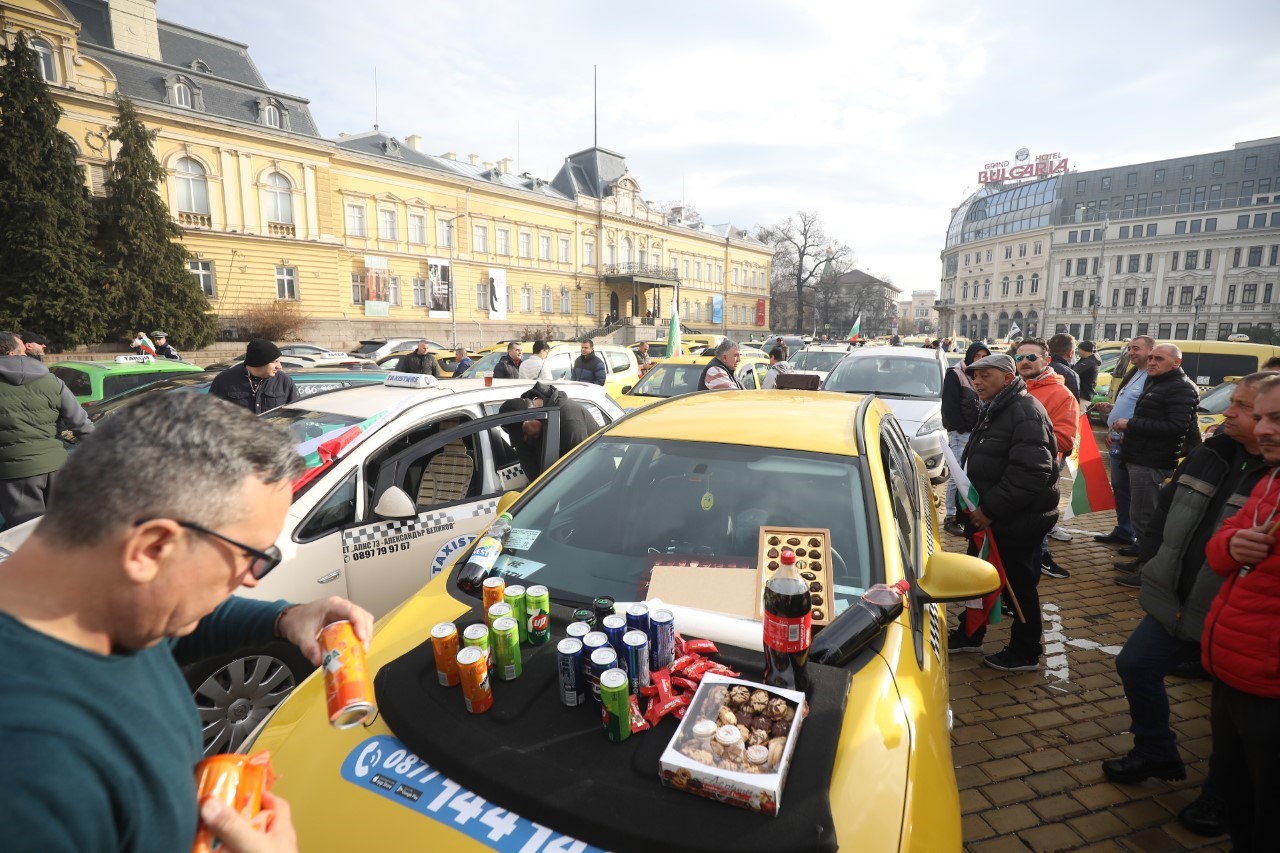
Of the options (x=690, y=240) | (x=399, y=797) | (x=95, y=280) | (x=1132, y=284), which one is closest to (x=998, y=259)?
(x=1132, y=284)

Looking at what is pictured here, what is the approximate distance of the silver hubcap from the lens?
279 cm

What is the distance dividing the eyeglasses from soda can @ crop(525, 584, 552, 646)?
1042 mm

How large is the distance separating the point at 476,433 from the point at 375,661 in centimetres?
224

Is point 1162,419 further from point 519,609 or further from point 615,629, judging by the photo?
point 519,609

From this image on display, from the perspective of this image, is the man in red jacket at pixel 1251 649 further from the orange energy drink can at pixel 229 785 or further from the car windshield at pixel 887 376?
the car windshield at pixel 887 376

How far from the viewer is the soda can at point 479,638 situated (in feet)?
6.12

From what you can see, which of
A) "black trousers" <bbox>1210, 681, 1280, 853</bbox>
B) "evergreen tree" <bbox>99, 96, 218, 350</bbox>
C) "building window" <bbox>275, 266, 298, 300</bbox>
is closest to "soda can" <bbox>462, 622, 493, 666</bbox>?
"black trousers" <bbox>1210, 681, 1280, 853</bbox>

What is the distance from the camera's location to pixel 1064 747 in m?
3.12

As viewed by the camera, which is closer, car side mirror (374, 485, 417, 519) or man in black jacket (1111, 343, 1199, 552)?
car side mirror (374, 485, 417, 519)

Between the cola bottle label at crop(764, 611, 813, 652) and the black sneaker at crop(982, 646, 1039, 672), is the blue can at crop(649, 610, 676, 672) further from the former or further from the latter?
the black sneaker at crop(982, 646, 1039, 672)

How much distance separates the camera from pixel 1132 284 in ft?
252

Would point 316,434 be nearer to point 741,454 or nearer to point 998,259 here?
point 741,454

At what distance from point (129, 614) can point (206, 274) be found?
37.1 m

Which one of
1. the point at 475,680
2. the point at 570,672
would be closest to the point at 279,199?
the point at 475,680
